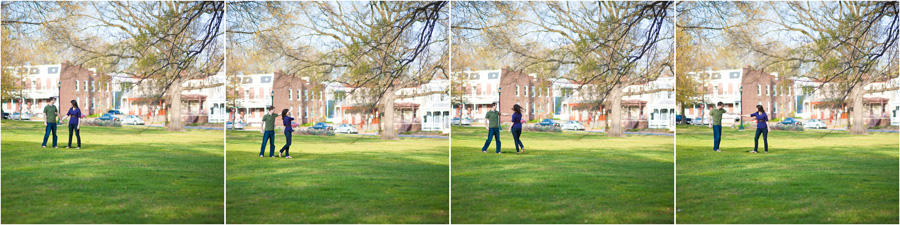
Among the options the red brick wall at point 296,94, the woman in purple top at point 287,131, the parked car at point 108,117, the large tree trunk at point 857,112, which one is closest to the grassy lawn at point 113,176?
the parked car at point 108,117

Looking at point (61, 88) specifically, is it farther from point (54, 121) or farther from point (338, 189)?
point (338, 189)

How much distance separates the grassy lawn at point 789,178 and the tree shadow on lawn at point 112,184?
4.82 metres

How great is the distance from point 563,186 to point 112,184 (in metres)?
4.38

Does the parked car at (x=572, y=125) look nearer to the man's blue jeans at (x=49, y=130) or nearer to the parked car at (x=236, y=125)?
the parked car at (x=236, y=125)

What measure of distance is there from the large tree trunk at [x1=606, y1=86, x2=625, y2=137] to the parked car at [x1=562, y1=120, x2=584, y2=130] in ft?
1.04

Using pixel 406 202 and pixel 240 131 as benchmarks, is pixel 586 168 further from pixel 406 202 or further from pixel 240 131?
pixel 240 131

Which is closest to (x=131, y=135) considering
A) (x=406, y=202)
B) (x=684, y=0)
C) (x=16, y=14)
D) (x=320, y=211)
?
(x=16, y=14)

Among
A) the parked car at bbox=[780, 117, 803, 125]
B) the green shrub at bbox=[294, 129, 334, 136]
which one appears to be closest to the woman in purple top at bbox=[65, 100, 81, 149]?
the green shrub at bbox=[294, 129, 334, 136]

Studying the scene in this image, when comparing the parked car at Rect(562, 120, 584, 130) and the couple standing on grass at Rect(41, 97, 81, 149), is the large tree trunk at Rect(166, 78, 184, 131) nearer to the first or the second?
the couple standing on grass at Rect(41, 97, 81, 149)

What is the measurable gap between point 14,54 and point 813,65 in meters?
8.66

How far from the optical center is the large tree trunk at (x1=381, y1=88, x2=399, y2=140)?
6.54m

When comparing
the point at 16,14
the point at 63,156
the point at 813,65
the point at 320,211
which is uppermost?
the point at 16,14

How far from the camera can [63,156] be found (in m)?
6.54

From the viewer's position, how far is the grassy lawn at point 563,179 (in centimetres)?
613
